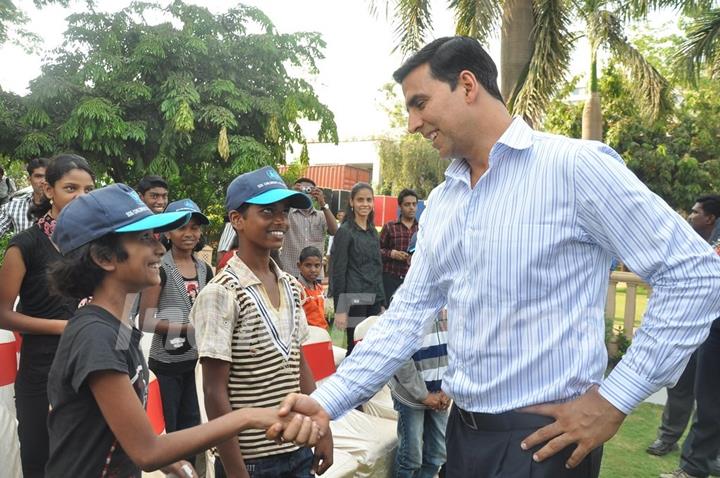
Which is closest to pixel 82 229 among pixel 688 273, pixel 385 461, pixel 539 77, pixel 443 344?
pixel 688 273

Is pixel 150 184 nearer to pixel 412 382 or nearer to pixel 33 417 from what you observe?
pixel 33 417

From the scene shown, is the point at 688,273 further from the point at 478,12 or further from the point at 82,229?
the point at 478,12

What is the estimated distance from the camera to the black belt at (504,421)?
1714 millimetres

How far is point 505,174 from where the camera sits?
1.86 meters

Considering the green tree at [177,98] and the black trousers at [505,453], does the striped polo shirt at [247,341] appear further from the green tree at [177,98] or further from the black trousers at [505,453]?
the green tree at [177,98]

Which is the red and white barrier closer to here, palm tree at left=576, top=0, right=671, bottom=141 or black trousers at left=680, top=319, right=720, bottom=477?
black trousers at left=680, top=319, right=720, bottom=477

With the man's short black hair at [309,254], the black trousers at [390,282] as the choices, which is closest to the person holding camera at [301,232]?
the man's short black hair at [309,254]

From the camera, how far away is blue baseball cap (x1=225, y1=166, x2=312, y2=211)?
8.27 feet

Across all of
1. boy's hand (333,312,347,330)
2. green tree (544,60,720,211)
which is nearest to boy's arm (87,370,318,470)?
boy's hand (333,312,347,330)

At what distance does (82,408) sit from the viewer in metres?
1.76

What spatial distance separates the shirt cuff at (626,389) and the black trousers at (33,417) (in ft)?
7.96

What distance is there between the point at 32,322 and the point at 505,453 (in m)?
2.22

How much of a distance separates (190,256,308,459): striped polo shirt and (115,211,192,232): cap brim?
1.04ft

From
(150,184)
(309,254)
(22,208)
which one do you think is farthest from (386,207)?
(150,184)
